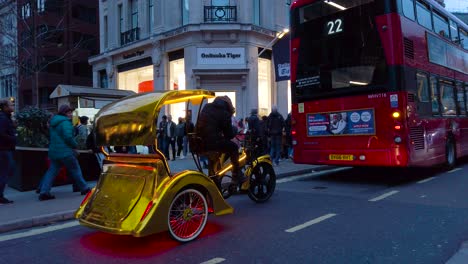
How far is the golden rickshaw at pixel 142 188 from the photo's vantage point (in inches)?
190

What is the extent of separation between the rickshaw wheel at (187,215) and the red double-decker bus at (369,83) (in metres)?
4.97

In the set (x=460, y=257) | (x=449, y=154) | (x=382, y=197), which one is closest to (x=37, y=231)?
(x=460, y=257)

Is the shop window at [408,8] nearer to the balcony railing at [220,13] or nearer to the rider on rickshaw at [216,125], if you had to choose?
the rider on rickshaw at [216,125]

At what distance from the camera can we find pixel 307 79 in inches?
400

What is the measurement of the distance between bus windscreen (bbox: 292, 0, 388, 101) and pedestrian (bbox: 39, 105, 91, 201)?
17.6 feet

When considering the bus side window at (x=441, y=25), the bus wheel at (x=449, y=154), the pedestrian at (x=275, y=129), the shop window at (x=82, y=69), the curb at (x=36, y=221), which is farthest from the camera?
the shop window at (x=82, y=69)

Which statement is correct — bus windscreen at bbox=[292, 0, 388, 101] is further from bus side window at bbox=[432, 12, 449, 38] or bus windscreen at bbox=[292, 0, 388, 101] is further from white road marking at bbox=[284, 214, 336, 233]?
white road marking at bbox=[284, 214, 336, 233]

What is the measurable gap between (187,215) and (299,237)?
143 centimetres

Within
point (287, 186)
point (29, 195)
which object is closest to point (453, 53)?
point (287, 186)

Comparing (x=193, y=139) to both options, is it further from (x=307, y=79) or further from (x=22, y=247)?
(x=307, y=79)

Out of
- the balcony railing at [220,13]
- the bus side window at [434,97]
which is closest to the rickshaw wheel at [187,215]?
the bus side window at [434,97]

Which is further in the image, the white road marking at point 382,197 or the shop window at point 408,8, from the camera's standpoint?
the shop window at point 408,8

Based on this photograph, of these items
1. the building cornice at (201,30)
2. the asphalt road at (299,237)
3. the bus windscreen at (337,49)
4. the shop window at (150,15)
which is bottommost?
the asphalt road at (299,237)

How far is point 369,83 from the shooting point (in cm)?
908
